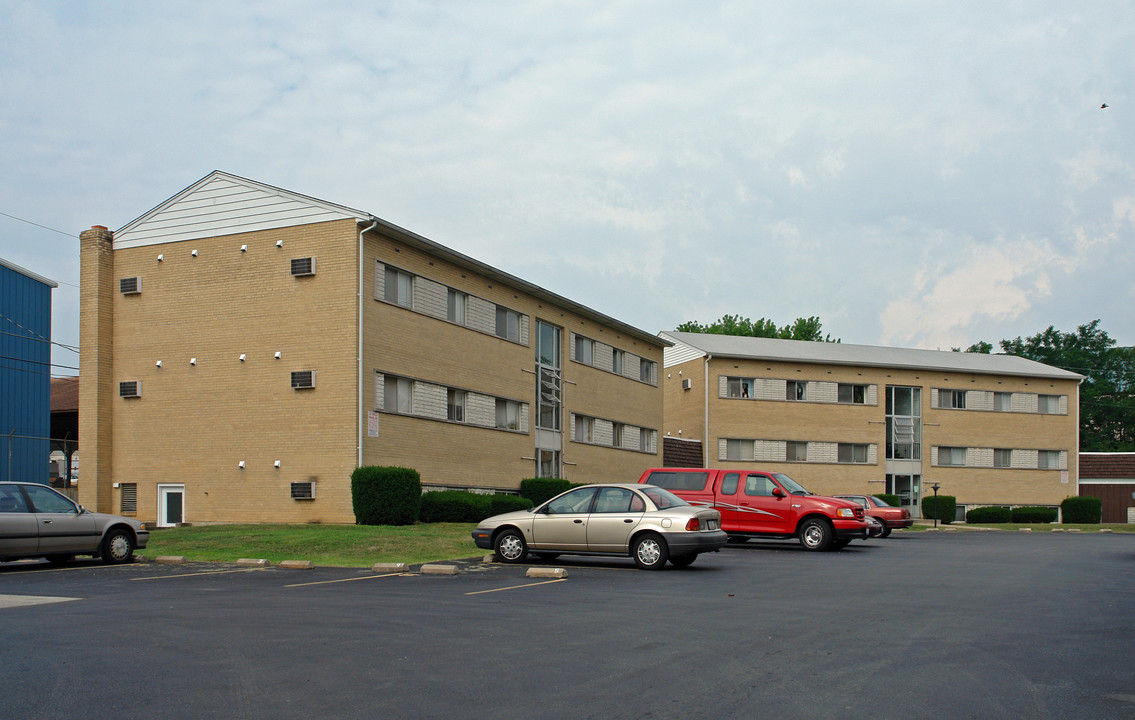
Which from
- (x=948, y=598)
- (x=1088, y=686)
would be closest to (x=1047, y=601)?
(x=948, y=598)

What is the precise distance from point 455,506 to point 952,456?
129ft

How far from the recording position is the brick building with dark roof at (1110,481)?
61.9 metres

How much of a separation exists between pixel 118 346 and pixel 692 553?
2210 cm

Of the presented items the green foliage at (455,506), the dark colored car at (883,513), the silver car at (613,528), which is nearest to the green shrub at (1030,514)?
the dark colored car at (883,513)

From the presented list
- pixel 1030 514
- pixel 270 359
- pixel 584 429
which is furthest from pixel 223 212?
pixel 1030 514

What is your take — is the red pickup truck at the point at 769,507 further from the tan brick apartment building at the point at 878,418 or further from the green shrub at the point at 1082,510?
the green shrub at the point at 1082,510

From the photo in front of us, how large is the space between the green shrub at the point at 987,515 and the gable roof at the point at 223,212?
40160mm

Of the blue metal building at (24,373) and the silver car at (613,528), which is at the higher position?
the blue metal building at (24,373)

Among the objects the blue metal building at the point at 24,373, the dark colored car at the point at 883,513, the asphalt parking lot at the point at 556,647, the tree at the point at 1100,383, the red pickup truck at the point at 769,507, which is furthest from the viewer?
the tree at the point at 1100,383

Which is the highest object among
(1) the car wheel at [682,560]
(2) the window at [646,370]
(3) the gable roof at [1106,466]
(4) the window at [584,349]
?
(4) the window at [584,349]

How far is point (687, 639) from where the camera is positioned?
8969mm

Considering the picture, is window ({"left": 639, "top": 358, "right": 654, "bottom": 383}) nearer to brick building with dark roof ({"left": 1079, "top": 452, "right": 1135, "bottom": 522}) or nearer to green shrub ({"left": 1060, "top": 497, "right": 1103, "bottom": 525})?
green shrub ({"left": 1060, "top": 497, "right": 1103, "bottom": 525})

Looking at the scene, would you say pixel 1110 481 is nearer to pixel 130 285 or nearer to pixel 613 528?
pixel 613 528

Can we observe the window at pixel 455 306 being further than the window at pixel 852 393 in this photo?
No
